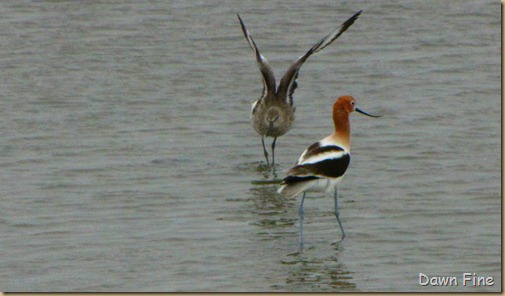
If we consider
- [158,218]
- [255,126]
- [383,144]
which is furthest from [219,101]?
[158,218]

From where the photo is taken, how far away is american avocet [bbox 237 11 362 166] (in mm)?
14508

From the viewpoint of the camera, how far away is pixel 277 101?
14.9 meters

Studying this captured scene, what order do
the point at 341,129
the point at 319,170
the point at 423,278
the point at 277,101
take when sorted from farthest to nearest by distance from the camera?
the point at 277,101, the point at 341,129, the point at 319,170, the point at 423,278

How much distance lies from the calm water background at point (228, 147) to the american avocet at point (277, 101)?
29cm

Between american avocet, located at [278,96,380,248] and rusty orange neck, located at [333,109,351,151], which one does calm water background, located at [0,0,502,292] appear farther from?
rusty orange neck, located at [333,109,351,151]

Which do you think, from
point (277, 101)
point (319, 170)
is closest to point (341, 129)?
point (319, 170)

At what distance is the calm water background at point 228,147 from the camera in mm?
10336

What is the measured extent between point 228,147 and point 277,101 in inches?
32.7

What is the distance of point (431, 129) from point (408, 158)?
1236 millimetres

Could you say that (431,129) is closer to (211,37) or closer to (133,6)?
(211,37)

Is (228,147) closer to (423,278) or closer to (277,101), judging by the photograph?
(277,101)

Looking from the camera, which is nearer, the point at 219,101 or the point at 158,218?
the point at 158,218

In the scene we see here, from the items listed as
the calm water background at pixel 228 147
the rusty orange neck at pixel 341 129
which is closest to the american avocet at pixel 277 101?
the calm water background at pixel 228 147

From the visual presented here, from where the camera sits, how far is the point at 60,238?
11.0 metres
